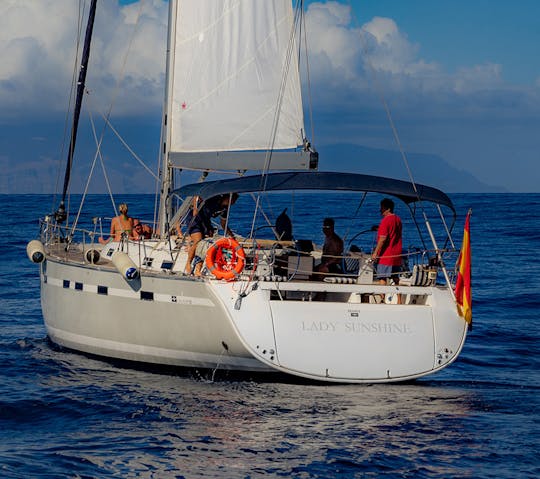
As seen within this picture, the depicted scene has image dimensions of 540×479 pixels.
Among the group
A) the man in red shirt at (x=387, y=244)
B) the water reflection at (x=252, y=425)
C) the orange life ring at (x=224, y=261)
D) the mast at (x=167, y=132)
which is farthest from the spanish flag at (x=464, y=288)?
the mast at (x=167, y=132)

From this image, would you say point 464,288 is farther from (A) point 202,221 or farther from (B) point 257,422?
(A) point 202,221

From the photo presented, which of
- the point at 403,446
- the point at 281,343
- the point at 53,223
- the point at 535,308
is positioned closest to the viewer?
the point at 403,446

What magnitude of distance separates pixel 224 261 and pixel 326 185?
1824 mm

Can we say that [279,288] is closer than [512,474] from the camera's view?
No

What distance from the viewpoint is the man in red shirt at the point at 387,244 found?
13031 mm

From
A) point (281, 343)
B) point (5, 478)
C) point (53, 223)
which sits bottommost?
point (5, 478)

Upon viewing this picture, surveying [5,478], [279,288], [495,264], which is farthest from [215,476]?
[495,264]

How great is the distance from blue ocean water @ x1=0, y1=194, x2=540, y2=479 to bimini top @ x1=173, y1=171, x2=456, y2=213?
2.72 m

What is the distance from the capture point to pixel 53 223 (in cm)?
1761

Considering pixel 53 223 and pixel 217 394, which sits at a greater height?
pixel 53 223

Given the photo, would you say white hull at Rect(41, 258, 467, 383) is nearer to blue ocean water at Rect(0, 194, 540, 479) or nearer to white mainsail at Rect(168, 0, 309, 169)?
blue ocean water at Rect(0, 194, 540, 479)

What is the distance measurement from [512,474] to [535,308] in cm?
1243

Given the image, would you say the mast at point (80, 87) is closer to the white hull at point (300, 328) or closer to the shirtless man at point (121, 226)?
the shirtless man at point (121, 226)

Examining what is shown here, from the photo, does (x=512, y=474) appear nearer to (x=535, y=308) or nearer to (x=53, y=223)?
(x=53, y=223)
